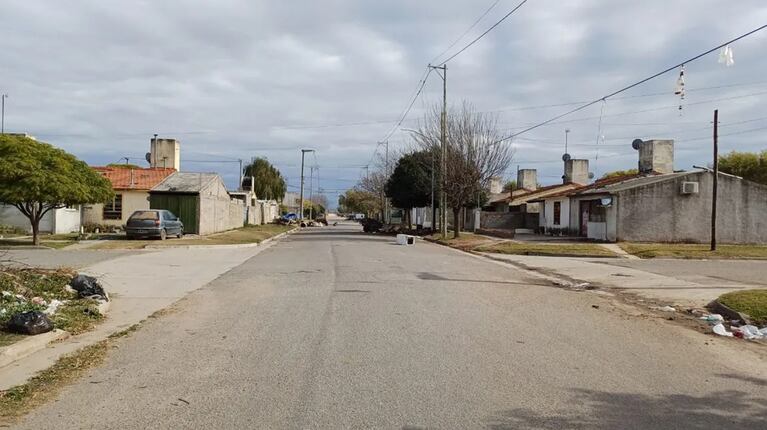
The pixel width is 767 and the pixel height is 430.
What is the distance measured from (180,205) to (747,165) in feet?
155

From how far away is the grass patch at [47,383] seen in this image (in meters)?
5.88

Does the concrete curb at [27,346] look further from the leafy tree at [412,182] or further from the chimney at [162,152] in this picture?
the chimney at [162,152]

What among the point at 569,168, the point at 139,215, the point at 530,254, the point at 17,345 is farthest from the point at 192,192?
the point at 569,168

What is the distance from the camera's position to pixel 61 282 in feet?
41.0

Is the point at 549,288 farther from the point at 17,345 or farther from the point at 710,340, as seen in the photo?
the point at 17,345

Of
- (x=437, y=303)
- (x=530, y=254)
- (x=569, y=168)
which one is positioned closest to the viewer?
(x=437, y=303)

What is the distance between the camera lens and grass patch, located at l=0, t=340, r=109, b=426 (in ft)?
19.3

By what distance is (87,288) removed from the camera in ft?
40.0

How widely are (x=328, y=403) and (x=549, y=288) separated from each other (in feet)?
35.8

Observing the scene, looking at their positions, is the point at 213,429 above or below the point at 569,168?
below

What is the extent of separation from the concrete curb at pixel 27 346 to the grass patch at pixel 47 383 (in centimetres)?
47

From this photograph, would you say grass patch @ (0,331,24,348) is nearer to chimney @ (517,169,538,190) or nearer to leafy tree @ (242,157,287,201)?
chimney @ (517,169,538,190)

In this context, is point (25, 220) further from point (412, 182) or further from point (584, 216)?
point (584, 216)

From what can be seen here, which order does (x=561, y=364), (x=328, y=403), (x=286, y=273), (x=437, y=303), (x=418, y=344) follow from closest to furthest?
(x=328, y=403) → (x=561, y=364) → (x=418, y=344) → (x=437, y=303) → (x=286, y=273)
